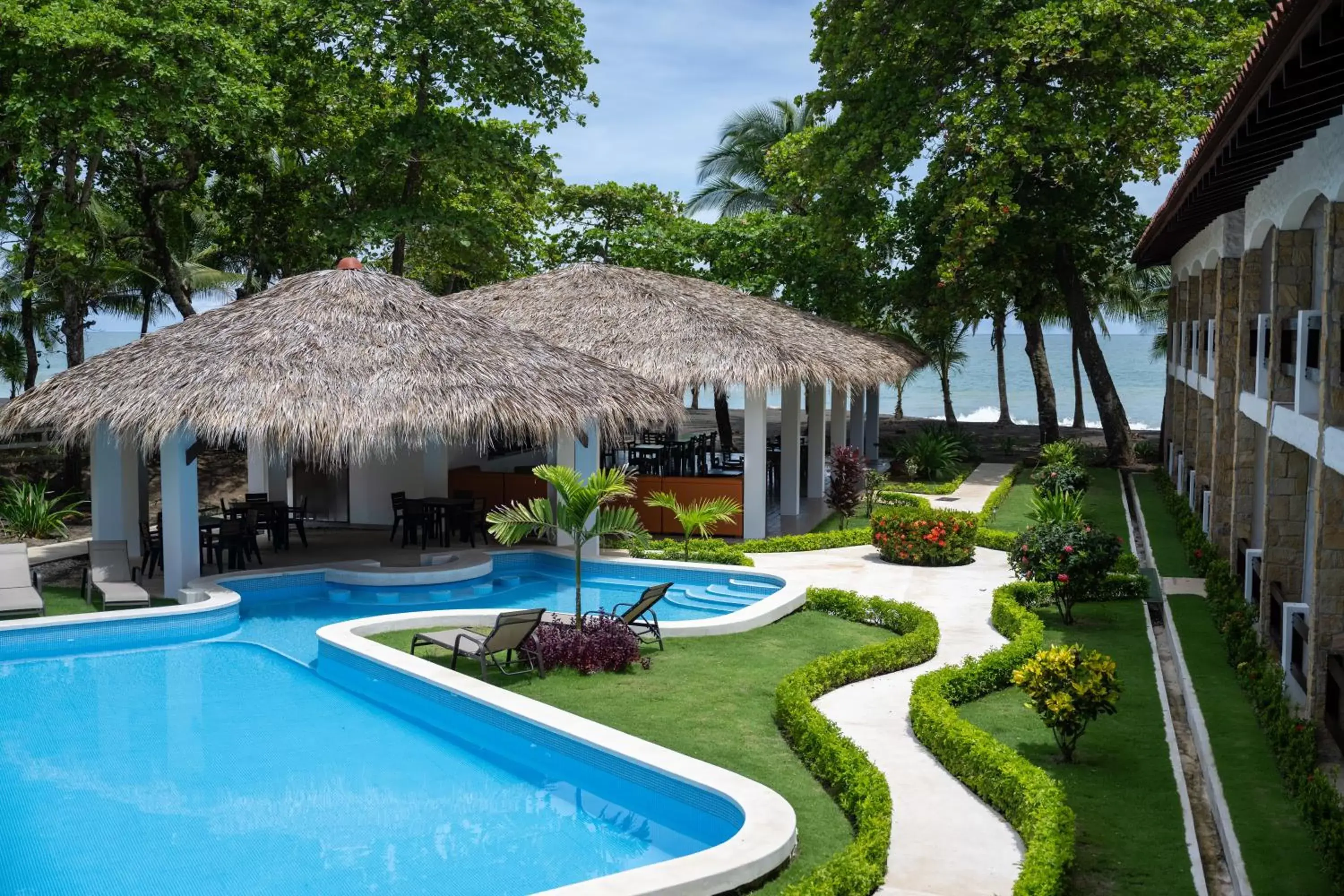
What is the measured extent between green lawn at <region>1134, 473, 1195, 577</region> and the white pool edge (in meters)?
9.49

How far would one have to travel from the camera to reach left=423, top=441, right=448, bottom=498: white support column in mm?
20328

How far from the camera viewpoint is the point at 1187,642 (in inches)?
473

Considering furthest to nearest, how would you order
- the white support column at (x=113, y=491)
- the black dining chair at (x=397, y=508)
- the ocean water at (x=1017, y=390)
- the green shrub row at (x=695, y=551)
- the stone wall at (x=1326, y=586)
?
the ocean water at (x=1017, y=390), the black dining chair at (x=397, y=508), the green shrub row at (x=695, y=551), the white support column at (x=113, y=491), the stone wall at (x=1326, y=586)

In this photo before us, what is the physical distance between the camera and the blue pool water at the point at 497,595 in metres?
15.5

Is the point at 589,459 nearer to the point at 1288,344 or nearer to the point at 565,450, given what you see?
the point at 565,450

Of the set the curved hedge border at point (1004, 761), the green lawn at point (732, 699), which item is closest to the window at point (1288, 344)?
the curved hedge border at point (1004, 761)

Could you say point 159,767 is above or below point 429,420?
below

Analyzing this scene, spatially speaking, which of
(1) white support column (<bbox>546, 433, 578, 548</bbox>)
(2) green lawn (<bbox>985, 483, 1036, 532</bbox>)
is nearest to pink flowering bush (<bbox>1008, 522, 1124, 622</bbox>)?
(2) green lawn (<bbox>985, 483, 1036, 532</bbox>)

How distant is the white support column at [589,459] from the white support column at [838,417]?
26.7 feet

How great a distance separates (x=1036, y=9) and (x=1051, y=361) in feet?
442

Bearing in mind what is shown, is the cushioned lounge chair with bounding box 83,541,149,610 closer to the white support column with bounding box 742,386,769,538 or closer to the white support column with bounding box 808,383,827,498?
the white support column with bounding box 742,386,769,538

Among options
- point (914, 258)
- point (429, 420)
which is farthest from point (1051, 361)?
point (429, 420)

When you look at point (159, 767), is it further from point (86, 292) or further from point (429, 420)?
point (86, 292)

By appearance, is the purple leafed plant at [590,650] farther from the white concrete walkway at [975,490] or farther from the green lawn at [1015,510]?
the white concrete walkway at [975,490]
